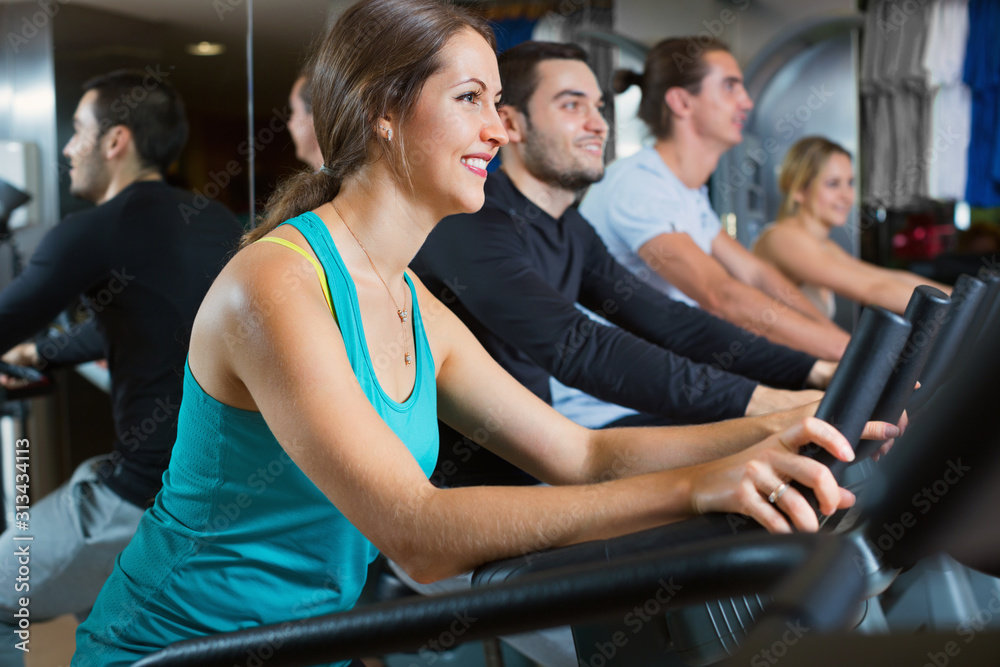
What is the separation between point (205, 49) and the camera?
1685 mm

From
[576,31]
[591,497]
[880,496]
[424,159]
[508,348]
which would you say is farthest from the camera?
[576,31]

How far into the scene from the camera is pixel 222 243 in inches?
63.2

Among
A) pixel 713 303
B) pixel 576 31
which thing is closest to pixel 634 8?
pixel 576 31

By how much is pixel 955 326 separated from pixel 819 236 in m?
2.89

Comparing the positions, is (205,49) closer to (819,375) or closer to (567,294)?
(567,294)

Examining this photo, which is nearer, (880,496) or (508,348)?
(880,496)

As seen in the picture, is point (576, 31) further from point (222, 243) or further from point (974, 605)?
point (974, 605)

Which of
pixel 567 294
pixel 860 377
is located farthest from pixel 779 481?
pixel 567 294

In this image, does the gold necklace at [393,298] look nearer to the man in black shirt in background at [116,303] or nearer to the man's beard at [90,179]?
the man in black shirt in background at [116,303]

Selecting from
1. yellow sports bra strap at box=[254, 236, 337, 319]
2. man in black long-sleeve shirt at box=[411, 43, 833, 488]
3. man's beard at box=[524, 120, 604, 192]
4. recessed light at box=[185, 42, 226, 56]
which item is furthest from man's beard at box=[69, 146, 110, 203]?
man's beard at box=[524, 120, 604, 192]

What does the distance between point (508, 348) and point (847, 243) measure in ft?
8.62

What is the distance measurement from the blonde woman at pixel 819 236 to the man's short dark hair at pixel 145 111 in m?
2.21

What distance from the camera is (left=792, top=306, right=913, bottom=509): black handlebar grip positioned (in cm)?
72

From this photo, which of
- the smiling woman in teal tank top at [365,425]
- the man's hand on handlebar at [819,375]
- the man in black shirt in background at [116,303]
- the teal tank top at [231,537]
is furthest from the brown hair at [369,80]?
the man's hand on handlebar at [819,375]
